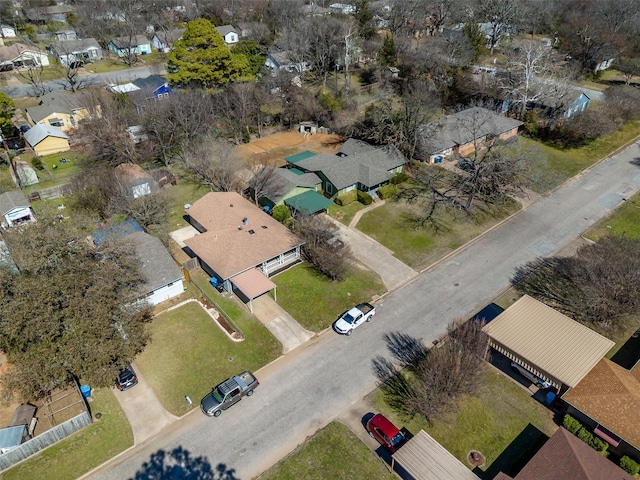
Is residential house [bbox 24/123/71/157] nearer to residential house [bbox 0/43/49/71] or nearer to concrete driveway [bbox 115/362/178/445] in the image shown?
residential house [bbox 0/43/49/71]

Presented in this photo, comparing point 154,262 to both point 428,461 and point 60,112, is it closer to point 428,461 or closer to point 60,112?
point 428,461

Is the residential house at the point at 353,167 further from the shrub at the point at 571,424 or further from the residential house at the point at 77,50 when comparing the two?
the residential house at the point at 77,50

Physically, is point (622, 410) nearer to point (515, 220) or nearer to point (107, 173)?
point (515, 220)

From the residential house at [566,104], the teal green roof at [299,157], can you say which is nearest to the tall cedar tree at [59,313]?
the teal green roof at [299,157]

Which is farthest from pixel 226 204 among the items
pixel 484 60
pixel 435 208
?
pixel 484 60

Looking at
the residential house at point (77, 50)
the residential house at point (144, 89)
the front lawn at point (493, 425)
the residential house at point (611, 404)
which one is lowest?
the front lawn at point (493, 425)

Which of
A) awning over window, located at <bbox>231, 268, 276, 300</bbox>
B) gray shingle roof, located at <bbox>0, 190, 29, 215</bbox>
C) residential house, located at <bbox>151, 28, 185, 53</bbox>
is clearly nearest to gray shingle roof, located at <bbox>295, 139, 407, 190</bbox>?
awning over window, located at <bbox>231, 268, 276, 300</bbox>
